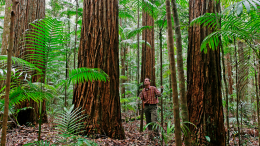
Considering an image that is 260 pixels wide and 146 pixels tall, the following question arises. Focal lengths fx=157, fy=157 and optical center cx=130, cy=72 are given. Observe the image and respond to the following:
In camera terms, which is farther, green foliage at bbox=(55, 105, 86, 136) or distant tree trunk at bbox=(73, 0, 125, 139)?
distant tree trunk at bbox=(73, 0, 125, 139)

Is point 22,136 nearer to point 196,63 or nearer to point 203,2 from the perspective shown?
point 196,63

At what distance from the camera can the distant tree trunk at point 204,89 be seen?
3.61 metres

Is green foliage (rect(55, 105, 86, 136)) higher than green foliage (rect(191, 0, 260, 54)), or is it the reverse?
green foliage (rect(191, 0, 260, 54))

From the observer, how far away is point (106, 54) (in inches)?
140

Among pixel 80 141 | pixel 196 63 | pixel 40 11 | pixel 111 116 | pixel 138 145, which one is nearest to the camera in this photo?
pixel 80 141

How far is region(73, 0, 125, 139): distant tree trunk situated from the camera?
3.36 meters

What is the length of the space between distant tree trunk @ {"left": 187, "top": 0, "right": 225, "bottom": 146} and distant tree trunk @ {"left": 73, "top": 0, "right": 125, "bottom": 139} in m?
1.85

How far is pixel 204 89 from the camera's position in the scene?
3.75 metres

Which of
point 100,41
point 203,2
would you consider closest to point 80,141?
point 100,41

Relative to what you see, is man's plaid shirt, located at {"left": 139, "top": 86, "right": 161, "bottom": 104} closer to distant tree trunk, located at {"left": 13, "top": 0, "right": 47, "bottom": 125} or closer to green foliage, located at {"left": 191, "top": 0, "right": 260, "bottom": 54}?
green foliage, located at {"left": 191, "top": 0, "right": 260, "bottom": 54}

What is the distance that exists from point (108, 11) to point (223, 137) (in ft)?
13.0

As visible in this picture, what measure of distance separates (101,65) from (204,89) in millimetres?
2494

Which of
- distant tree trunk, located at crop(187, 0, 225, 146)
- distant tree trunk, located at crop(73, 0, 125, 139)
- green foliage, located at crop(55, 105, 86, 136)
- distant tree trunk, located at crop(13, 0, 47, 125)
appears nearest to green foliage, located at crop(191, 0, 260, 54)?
distant tree trunk, located at crop(187, 0, 225, 146)

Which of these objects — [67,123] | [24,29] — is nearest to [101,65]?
[67,123]
